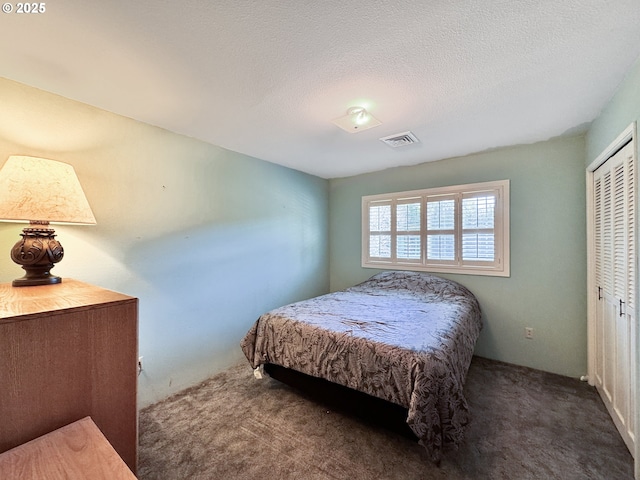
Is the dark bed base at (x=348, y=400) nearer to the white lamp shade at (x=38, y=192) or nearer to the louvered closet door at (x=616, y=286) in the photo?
the louvered closet door at (x=616, y=286)

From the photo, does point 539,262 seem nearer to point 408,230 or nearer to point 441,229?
point 441,229

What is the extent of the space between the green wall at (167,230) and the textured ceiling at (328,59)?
24cm

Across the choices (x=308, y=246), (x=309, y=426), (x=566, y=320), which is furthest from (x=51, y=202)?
(x=566, y=320)

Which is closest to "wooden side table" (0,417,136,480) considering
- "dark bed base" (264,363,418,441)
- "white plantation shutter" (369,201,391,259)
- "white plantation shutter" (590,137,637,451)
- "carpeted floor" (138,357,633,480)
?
"carpeted floor" (138,357,633,480)

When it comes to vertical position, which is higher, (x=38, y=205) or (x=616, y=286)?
(x=38, y=205)

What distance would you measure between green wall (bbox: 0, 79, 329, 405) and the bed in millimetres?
617

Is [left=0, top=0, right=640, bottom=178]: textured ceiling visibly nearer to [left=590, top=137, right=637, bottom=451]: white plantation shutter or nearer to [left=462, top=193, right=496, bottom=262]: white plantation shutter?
[left=590, top=137, right=637, bottom=451]: white plantation shutter

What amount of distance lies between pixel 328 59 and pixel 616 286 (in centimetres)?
246

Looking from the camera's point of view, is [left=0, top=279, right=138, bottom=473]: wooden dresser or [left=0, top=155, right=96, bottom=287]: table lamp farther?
[left=0, top=155, right=96, bottom=287]: table lamp

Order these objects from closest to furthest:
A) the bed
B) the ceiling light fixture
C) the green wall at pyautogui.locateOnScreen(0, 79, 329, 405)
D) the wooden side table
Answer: the wooden side table → the bed → the green wall at pyautogui.locateOnScreen(0, 79, 329, 405) → the ceiling light fixture

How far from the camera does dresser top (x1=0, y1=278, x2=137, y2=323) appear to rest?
88 cm

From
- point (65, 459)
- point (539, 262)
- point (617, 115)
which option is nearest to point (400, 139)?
point (617, 115)

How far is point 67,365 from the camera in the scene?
2.98ft

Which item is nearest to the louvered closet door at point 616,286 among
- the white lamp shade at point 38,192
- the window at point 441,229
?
the window at point 441,229
